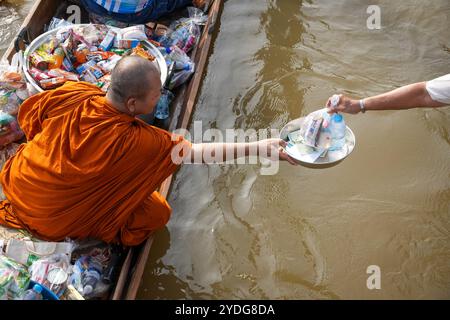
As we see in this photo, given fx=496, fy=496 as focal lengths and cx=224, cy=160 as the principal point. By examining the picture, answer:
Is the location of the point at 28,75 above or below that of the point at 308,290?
above

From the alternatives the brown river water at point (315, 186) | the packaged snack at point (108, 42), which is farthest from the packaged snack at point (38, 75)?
the brown river water at point (315, 186)

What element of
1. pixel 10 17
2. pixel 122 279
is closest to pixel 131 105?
pixel 122 279

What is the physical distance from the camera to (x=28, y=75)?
11.3 ft

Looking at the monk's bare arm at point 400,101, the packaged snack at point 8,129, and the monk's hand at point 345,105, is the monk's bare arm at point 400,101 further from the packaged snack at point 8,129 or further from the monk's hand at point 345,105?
the packaged snack at point 8,129

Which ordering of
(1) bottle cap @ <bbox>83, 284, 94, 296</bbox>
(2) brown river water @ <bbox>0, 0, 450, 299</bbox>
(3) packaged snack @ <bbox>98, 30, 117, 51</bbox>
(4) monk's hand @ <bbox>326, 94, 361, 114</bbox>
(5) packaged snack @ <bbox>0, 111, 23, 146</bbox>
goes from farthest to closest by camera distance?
(3) packaged snack @ <bbox>98, 30, 117, 51</bbox>, (5) packaged snack @ <bbox>0, 111, 23, 146</bbox>, (2) brown river water @ <bbox>0, 0, 450, 299</bbox>, (4) monk's hand @ <bbox>326, 94, 361, 114</bbox>, (1) bottle cap @ <bbox>83, 284, 94, 296</bbox>

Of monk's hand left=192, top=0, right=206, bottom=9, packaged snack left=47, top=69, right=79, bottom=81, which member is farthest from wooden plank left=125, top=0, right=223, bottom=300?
packaged snack left=47, top=69, right=79, bottom=81

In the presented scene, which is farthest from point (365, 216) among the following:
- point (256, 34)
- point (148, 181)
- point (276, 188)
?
point (256, 34)

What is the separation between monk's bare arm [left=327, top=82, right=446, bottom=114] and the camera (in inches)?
113

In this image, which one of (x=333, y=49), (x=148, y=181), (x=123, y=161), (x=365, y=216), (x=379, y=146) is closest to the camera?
(x=123, y=161)

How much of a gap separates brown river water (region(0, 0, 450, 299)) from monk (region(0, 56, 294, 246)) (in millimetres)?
538

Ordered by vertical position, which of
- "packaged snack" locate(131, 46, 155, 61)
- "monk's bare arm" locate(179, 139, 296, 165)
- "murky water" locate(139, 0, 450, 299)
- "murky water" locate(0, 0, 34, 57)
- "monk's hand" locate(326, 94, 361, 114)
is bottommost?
"murky water" locate(139, 0, 450, 299)

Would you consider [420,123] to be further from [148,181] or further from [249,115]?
[148,181]

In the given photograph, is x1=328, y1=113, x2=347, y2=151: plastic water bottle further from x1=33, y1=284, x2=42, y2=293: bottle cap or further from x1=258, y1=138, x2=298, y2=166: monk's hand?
x1=33, y1=284, x2=42, y2=293: bottle cap
